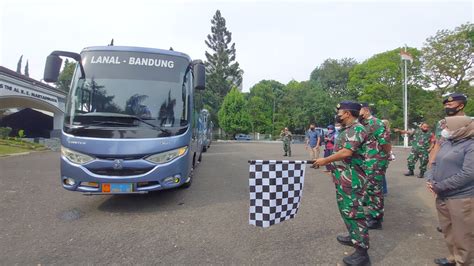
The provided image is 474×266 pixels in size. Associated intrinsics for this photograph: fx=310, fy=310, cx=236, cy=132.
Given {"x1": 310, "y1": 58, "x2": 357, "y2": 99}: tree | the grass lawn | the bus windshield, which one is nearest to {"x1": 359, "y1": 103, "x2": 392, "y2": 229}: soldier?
the bus windshield

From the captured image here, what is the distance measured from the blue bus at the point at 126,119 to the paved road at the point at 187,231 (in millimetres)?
654

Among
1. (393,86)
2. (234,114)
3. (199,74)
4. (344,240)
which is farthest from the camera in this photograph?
(234,114)

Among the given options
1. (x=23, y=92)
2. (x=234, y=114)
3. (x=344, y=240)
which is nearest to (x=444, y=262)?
(x=344, y=240)

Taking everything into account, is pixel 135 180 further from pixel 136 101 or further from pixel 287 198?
pixel 287 198

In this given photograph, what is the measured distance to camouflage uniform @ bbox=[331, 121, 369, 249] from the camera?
3322mm

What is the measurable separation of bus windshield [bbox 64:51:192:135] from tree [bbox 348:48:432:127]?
38.1 metres

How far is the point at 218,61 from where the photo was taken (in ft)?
186

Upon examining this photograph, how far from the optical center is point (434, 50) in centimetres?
3347

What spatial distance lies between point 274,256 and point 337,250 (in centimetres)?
81

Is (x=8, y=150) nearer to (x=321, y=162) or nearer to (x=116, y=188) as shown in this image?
(x=116, y=188)

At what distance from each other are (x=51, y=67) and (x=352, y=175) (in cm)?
530

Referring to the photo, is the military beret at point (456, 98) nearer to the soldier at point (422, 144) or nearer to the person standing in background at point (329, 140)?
the soldier at point (422, 144)

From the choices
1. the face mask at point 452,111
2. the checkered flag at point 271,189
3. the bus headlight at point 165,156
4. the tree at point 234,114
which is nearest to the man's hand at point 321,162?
the checkered flag at point 271,189

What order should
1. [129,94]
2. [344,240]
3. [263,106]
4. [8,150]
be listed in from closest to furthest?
[344,240] → [129,94] → [8,150] → [263,106]
